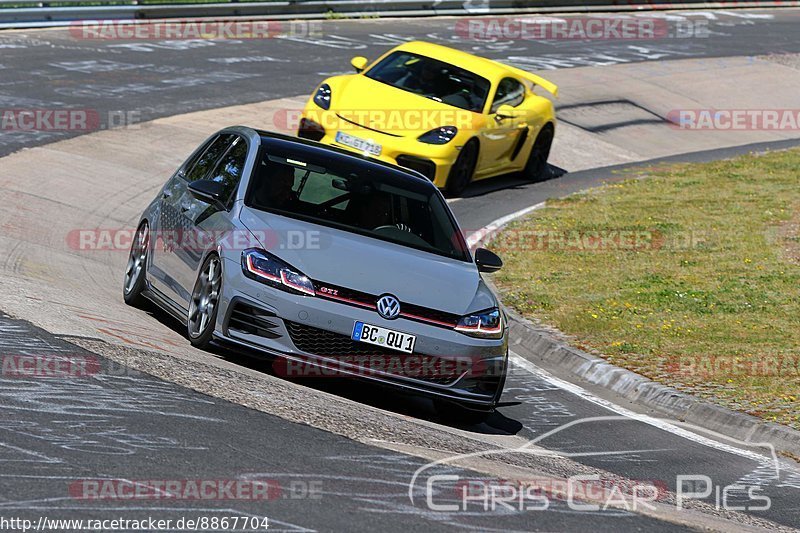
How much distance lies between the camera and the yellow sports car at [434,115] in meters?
16.4

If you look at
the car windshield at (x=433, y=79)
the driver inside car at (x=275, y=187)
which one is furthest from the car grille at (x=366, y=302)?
the car windshield at (x=433, y=79)

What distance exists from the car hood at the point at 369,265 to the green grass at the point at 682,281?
2414mm

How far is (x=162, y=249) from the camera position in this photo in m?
9.70

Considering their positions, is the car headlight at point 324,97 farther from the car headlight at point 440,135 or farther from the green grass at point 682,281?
the green grass at point 682,281

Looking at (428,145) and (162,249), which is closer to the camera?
(162,249)

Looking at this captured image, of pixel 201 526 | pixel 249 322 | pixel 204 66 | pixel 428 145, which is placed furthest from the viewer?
pixel 204 66

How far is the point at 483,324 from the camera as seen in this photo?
8.49 m

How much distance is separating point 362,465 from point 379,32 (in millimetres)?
24523

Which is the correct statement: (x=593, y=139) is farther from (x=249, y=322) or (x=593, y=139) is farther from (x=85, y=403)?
(x=85, y=403)

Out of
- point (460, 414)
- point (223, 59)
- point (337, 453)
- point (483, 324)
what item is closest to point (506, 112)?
point (223, 59)

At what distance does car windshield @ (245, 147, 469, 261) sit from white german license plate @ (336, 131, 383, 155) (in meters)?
6.37

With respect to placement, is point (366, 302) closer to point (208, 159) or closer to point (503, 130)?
point (208, 159)

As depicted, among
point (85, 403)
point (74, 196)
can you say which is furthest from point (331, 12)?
point (85, 403)

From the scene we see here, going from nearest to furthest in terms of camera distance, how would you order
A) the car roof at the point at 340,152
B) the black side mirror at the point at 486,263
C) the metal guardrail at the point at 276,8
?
the black side mirror at the point at 486,263
the car roof at the point at 340,152
the metal guardrail at the point at 276,8
